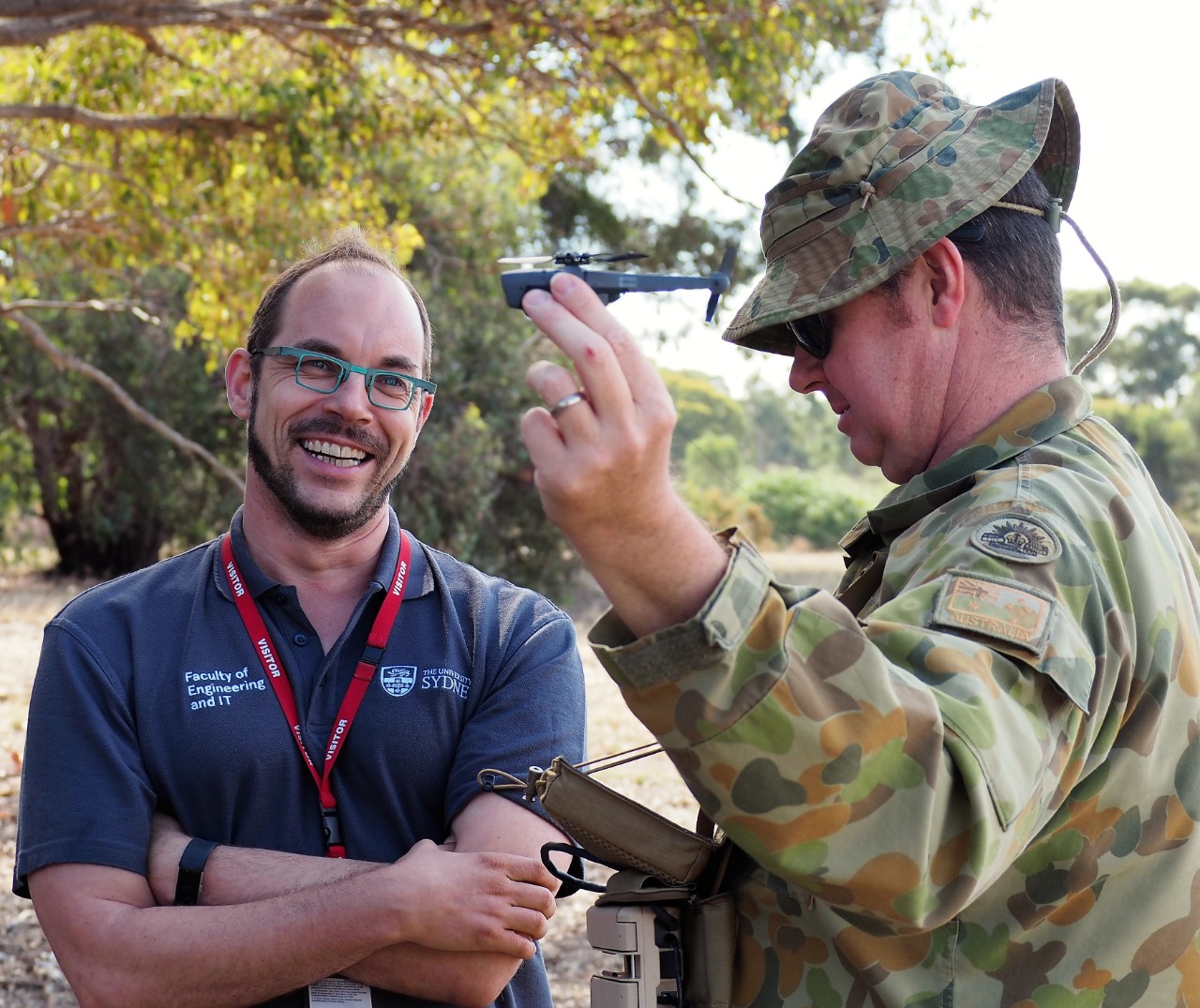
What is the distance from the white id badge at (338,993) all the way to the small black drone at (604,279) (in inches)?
60.5

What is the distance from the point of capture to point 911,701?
1.27 meters

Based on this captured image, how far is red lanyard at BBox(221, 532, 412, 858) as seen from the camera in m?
2.64

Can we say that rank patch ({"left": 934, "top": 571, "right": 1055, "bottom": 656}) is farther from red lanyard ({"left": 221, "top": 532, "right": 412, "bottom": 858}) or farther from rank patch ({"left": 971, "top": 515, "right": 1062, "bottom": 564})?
red lanyard ({"left": 221, "top": 532, "right": 412, "bottom": 858})

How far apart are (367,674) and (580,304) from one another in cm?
161

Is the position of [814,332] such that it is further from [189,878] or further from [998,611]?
[189,878]

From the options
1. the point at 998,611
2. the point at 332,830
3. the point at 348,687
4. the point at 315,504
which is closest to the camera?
the point at 998,611

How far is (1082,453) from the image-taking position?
5.52 ft

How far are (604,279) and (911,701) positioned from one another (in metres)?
0.59

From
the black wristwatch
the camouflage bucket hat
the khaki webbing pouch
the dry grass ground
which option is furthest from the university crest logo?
the dry grass ground

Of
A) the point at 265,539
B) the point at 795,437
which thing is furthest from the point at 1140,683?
the point at 795,437

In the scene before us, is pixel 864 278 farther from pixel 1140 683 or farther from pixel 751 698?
pixel 751 698

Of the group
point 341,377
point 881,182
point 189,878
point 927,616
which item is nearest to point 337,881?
point 189,878

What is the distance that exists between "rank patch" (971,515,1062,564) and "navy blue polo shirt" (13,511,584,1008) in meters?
1.46

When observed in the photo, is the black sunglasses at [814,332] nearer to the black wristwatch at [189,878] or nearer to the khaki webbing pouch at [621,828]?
the khaki webbing pouch at [621,828]
